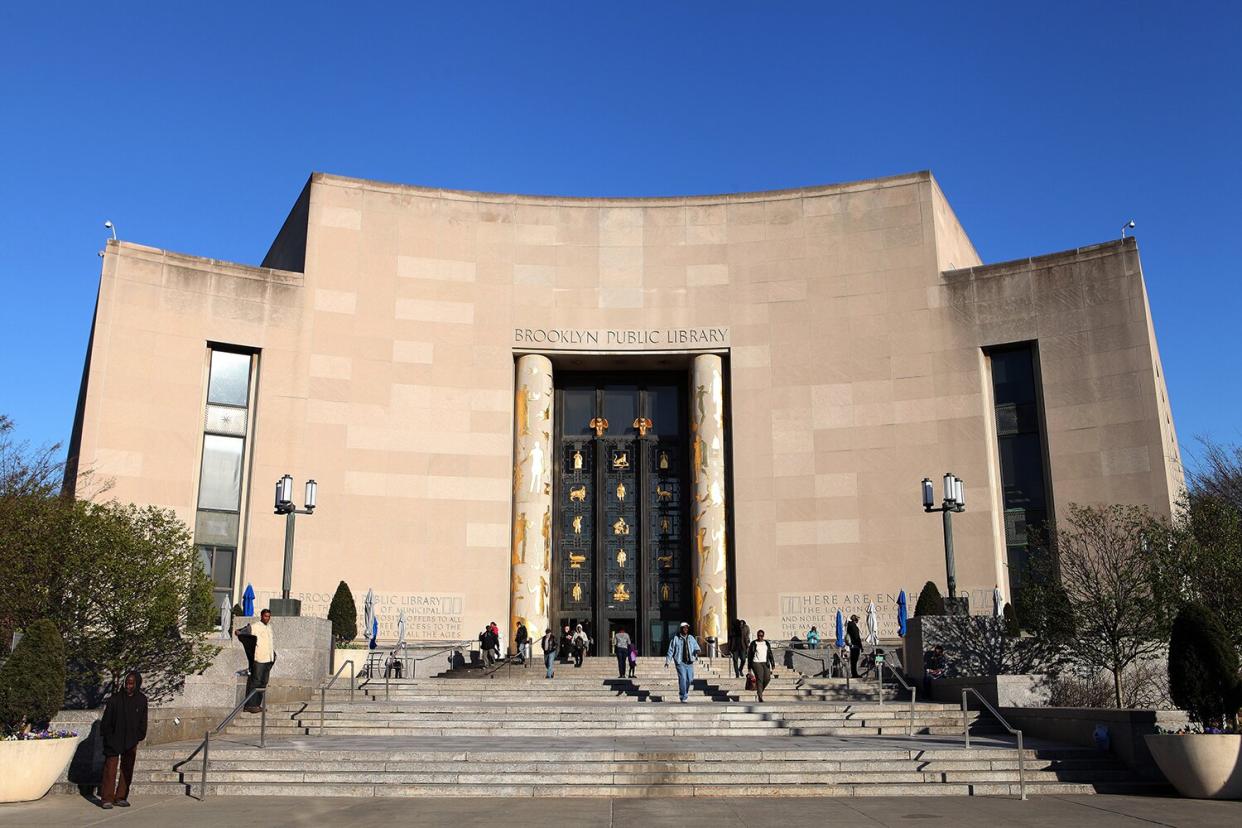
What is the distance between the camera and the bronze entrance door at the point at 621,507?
116 feet

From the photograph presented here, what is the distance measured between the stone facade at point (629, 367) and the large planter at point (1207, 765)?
58.4 feet

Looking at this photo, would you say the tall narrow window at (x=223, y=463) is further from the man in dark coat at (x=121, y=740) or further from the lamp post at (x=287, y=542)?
the man in dark coat at (x=121, y=740)

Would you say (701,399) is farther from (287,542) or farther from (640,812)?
(640,812)

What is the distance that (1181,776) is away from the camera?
13.2 metres

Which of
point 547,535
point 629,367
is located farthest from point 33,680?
point 629,367

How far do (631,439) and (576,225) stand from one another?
7370 millimetres

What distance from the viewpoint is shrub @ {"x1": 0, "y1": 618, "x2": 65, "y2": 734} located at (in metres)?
13.3

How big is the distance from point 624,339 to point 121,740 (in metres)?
23.9

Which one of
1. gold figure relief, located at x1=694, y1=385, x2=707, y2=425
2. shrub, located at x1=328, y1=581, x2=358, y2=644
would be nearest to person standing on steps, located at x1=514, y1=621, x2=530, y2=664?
shrub, located at x1=328, y1=581, x2=358, y2=644

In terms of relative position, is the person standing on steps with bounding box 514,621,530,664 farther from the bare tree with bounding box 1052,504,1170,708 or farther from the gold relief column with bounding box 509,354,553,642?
the bare tree with bounding box 1052,504,1170,708

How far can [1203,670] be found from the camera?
13.7m

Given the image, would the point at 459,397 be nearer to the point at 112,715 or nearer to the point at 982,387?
the point at 982,387

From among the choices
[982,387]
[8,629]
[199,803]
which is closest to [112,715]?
[199,803]

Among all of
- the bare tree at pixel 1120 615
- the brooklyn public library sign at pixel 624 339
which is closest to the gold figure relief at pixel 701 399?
the brooklyn public library sign at pixel 624 339
